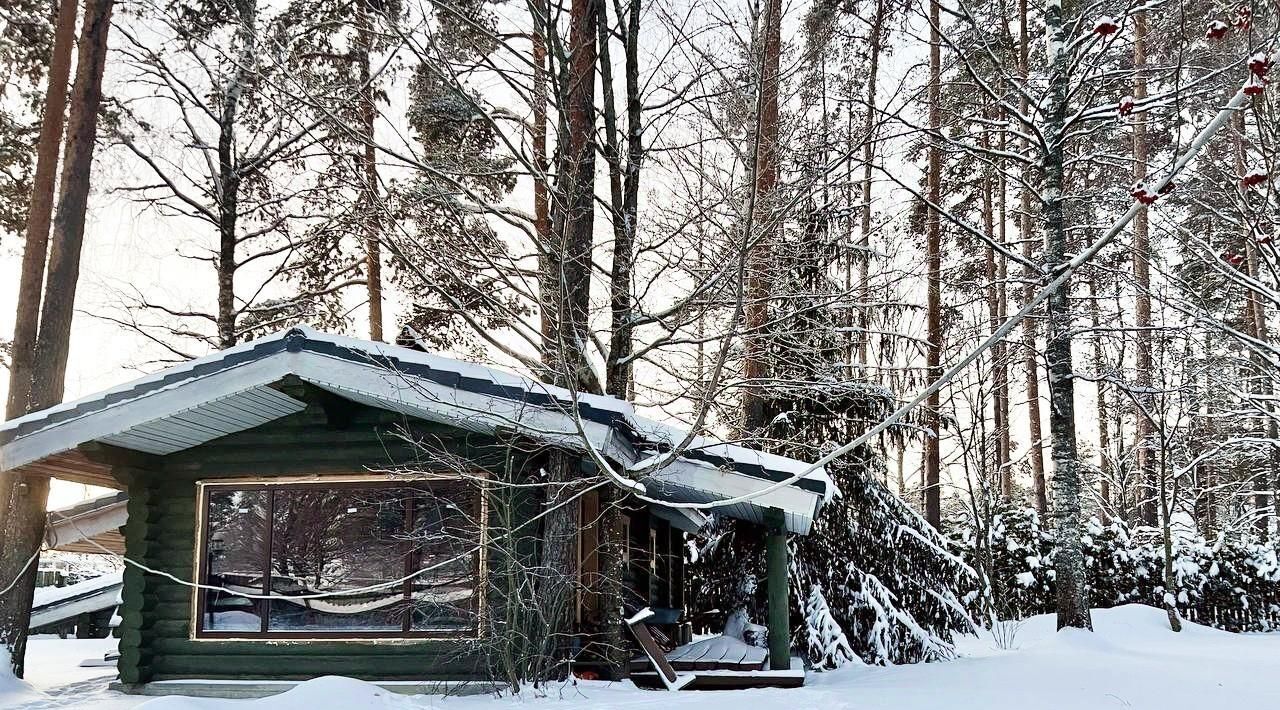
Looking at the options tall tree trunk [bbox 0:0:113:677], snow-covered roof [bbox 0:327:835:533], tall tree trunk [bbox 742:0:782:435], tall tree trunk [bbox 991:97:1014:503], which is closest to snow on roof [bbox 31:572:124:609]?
tall tree trunk [bbox 0:0:113:677]

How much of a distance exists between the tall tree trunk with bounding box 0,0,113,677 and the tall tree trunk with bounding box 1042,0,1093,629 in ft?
36.0

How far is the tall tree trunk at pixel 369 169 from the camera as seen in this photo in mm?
10000

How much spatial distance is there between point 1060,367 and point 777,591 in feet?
16.6

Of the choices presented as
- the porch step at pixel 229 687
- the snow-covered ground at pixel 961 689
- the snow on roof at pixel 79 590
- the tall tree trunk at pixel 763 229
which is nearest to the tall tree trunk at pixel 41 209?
the snow-covered ground at pixel 961 689

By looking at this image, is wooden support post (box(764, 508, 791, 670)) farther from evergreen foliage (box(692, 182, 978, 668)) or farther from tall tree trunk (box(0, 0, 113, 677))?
tall tree trunk (box(0, 0, 113, 677))

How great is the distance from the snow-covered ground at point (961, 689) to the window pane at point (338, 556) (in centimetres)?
129

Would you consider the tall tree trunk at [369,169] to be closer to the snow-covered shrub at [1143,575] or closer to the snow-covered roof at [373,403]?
the snow-covered roof at [373,403]

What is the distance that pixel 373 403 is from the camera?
28.6 feet

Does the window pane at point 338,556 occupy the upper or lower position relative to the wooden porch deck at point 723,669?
upper

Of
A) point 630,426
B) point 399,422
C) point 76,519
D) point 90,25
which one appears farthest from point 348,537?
point 90,25

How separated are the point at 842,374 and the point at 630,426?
13.2 feet

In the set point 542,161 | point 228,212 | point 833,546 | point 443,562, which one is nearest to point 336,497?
point 443,562

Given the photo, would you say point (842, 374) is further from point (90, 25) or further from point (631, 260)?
point (90, 25)

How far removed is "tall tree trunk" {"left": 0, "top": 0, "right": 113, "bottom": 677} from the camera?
9.94m
